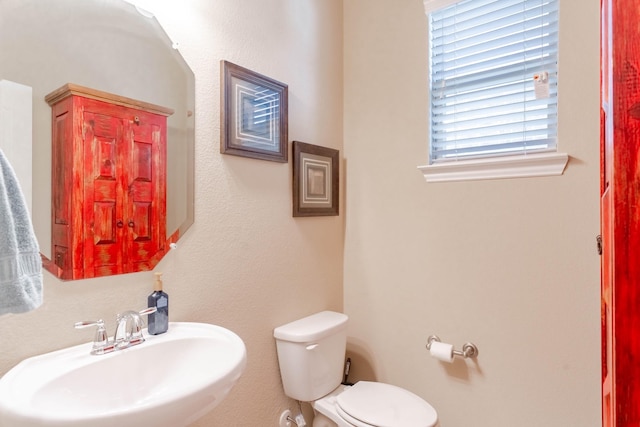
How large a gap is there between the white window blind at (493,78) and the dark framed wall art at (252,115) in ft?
2.55

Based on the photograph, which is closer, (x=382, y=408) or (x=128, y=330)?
(x=128, y=330)

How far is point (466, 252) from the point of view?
1.69 metres

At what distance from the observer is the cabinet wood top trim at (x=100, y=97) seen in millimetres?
1005

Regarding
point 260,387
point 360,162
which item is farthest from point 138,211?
point 360,162

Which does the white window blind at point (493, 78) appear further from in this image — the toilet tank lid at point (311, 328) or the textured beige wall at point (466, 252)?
the toilet tank lid at point (311, 328)

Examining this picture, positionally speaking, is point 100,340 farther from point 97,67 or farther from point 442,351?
point 442,351

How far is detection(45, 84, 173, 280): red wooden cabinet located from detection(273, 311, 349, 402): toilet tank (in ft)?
2.29

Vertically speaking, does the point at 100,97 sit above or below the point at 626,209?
above

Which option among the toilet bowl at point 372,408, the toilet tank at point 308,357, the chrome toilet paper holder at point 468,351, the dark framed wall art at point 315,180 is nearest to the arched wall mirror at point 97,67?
the dark framed wall art at point 315,180

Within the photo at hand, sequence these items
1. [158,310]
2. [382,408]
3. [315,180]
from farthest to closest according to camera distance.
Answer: [315,180], [382,408], [158,310]

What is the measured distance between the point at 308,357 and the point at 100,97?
4.14 ft

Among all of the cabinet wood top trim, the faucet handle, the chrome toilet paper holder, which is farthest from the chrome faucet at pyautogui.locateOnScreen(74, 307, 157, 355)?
the chrome toilet paper holder

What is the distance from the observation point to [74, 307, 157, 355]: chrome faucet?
3.29 ft

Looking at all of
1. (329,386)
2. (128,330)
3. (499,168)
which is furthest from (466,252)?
(128,330)
